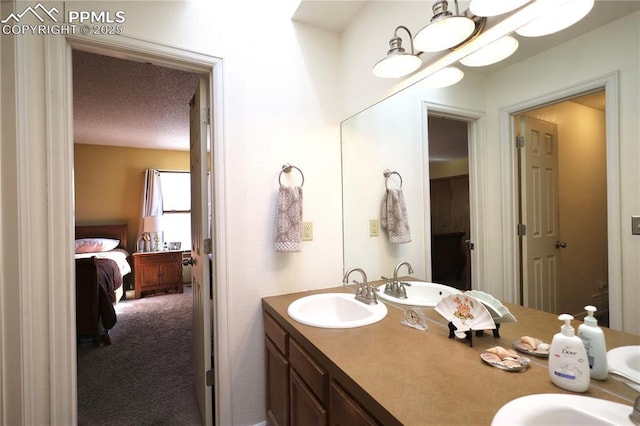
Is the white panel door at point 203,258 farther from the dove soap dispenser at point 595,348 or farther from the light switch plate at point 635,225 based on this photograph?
the light switch plate at point 635,225

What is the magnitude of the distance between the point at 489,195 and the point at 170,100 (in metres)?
3.15

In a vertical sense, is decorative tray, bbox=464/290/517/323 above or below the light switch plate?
below

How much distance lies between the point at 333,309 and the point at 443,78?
126 cm

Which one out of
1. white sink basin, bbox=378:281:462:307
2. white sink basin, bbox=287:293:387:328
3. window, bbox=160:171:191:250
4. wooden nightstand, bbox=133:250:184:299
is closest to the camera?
white sink basin, bbox=378:281:462:307

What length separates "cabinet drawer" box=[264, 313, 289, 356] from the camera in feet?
4.34

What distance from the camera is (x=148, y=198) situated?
489 cm

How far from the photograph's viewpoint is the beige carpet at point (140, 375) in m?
1.83

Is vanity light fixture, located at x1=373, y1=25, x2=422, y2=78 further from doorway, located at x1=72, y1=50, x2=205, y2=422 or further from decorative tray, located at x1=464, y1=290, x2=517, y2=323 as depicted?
doorway, located at x1=72, y1=50, x2=205, y2=422

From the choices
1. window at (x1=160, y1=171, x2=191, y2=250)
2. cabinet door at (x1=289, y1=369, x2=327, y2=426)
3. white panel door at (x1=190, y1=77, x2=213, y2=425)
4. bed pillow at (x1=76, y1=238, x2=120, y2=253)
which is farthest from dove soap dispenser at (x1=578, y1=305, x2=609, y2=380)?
window at (x1=160, y1=171, x2=191, y2=250)

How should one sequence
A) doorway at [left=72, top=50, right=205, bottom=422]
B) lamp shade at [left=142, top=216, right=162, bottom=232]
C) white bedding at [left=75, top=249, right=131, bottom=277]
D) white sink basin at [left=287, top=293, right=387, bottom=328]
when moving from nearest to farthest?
white sink basin at [left=287, top=293, right=387, bottom=328] < doorway at [left=72, top=50, right=205, bottom=422] < white bedding at [left=75, top=249, right=131, bottom=277] < lamp shade at [left=142, top=216, right=162, bottom=232]

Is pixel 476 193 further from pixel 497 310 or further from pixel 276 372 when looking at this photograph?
pixel 276 372

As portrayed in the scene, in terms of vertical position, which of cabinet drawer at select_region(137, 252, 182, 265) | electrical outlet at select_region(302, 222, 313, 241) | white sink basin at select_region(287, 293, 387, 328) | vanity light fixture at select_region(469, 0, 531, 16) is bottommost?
cabinet drawer at select_region(137, 252, 182, 265)

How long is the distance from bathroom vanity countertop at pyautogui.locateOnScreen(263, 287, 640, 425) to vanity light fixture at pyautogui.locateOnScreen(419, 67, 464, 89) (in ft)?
2.97

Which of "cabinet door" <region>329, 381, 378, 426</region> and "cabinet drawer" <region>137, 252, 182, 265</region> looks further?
"cabinet drawer" <region>137, 252, 182, 265</region>
